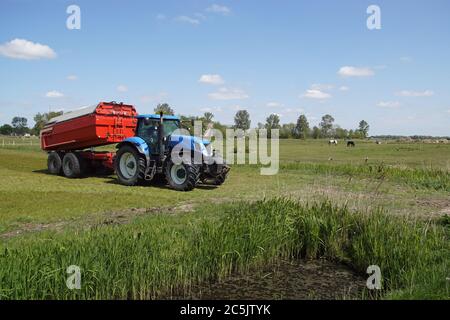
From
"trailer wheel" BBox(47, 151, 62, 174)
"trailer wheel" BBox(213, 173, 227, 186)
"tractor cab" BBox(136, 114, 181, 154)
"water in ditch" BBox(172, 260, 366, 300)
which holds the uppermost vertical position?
"tractor cab" BBox(136, 114, 181, 154)

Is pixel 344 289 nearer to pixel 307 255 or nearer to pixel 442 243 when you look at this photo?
pixel 307 255

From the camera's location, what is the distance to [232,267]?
21.6 feet

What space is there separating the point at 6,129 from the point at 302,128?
9288cm

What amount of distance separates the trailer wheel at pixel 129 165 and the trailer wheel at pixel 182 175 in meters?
1.01

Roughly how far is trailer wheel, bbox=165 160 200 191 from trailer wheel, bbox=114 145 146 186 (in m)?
1.01

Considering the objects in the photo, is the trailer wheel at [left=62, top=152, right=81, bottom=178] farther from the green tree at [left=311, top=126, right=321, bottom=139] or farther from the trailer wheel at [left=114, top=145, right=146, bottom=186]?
the green tree at [left=311, top=126, right=321, bottom=139]

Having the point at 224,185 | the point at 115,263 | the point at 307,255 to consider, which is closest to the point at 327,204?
the point at 307,255

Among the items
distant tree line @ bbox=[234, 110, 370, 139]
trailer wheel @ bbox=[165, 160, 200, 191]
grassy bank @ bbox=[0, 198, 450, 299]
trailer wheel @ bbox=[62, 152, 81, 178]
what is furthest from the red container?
distant tree line @ bbox=[234, 110, 370, 139]

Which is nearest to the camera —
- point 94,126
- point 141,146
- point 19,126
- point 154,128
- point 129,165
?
point 141,146

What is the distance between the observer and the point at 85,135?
15773mm

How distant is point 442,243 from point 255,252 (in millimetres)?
3043

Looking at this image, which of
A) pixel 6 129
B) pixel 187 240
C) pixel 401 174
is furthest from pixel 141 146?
pixel 6 129

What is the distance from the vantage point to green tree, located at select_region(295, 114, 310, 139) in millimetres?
104525

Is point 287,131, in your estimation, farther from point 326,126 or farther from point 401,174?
point 401,174
